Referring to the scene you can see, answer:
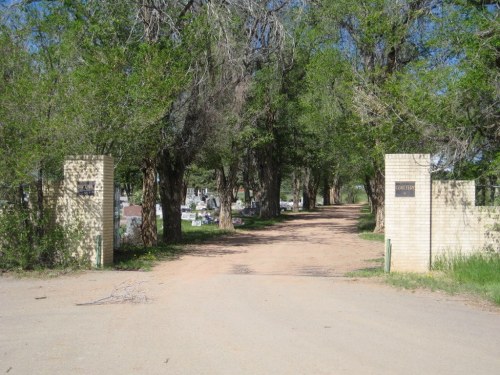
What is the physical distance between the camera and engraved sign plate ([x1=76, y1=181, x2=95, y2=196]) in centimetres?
1348

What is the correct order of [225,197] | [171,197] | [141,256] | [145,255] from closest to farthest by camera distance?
[141,256], [145,255], [171,197], [225,197]

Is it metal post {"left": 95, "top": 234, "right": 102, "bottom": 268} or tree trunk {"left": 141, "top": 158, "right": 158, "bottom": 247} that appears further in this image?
tree trunk {"left": 141, "top": 158, "right": 158, "bottom": 247}

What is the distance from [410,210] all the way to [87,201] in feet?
24.2

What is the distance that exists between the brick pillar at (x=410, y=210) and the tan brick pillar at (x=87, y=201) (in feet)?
21.4


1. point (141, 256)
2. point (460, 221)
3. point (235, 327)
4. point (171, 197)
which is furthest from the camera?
point (171, 197)

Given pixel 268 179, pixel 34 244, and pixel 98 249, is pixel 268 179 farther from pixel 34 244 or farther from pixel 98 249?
pixel 34 244

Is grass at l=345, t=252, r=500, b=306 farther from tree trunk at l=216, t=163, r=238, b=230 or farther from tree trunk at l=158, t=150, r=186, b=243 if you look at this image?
tree trunk at l=216, t=163, r=238, b=230

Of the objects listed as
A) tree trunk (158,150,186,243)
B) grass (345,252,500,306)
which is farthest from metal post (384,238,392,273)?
tree trunk (158,150,186,243)

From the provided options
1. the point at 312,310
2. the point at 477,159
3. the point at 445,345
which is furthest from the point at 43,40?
the point at 445,345

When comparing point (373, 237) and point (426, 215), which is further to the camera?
point (373, 237)

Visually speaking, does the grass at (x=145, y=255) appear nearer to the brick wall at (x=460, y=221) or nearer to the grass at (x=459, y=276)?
the grass at (x=459, y=276)

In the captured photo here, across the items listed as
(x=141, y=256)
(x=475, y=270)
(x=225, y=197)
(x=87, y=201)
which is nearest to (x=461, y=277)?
(x=475, y=270)

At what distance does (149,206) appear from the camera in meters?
19.3

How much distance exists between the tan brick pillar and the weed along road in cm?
90
